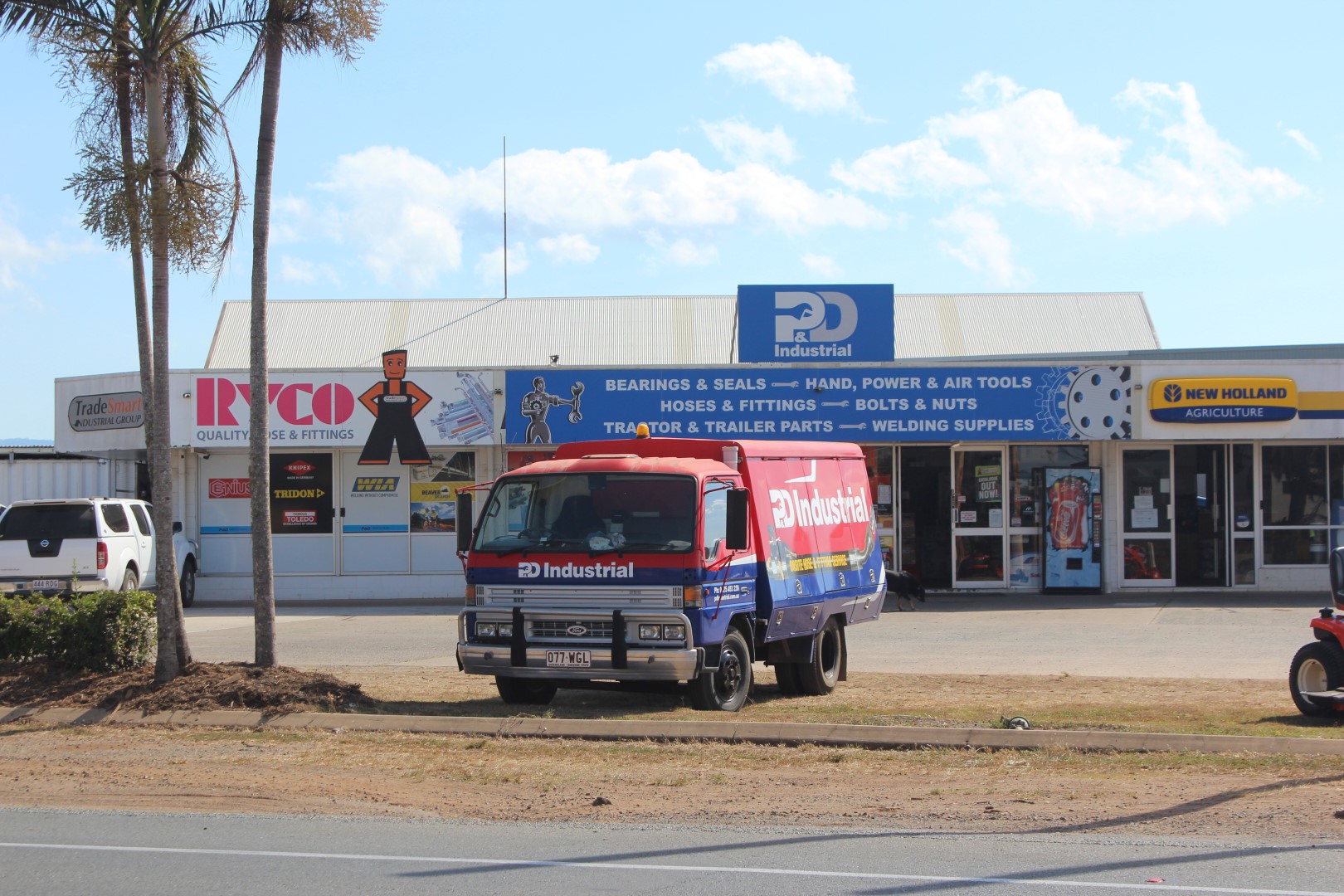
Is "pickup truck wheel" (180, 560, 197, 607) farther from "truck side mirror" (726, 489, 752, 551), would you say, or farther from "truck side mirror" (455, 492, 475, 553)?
"truck side mirror" (726, 489, 752, 551)

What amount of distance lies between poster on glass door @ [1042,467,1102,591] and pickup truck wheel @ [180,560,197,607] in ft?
50.9

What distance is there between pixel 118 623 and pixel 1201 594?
723 inches

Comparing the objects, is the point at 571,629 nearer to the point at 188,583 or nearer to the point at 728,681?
the point at 728,681

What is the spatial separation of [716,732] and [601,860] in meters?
3.45

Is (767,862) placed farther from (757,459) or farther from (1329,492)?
(1329,492)

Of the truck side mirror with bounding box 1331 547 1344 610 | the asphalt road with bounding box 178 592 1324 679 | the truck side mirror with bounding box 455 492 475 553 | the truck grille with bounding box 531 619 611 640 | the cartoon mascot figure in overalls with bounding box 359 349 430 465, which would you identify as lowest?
the asphalt road with bounding box 178 592 1324 679

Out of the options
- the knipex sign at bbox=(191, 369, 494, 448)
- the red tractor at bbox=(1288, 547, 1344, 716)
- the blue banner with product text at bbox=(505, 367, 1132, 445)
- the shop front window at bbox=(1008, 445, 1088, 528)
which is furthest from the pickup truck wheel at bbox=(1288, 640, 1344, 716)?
the knipex sign at bbox=(191, 369, 494, 448)

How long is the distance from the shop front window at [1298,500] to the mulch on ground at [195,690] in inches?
719

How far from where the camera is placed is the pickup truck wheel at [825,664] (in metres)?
12.5

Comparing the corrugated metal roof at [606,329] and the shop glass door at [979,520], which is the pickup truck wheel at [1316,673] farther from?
the corrugated metal roof at [606,329]

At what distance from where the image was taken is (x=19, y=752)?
32.6 feet

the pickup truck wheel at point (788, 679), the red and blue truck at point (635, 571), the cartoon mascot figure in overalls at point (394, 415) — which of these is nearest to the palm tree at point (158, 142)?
the red and blue truck at point (635, 571)

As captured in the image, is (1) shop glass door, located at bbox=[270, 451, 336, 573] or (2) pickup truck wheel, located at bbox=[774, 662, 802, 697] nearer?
(2) pickup truck wheel, located at bbox=[774, 662, 802, 697]

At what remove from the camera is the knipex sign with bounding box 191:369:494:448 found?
23.5 metres
